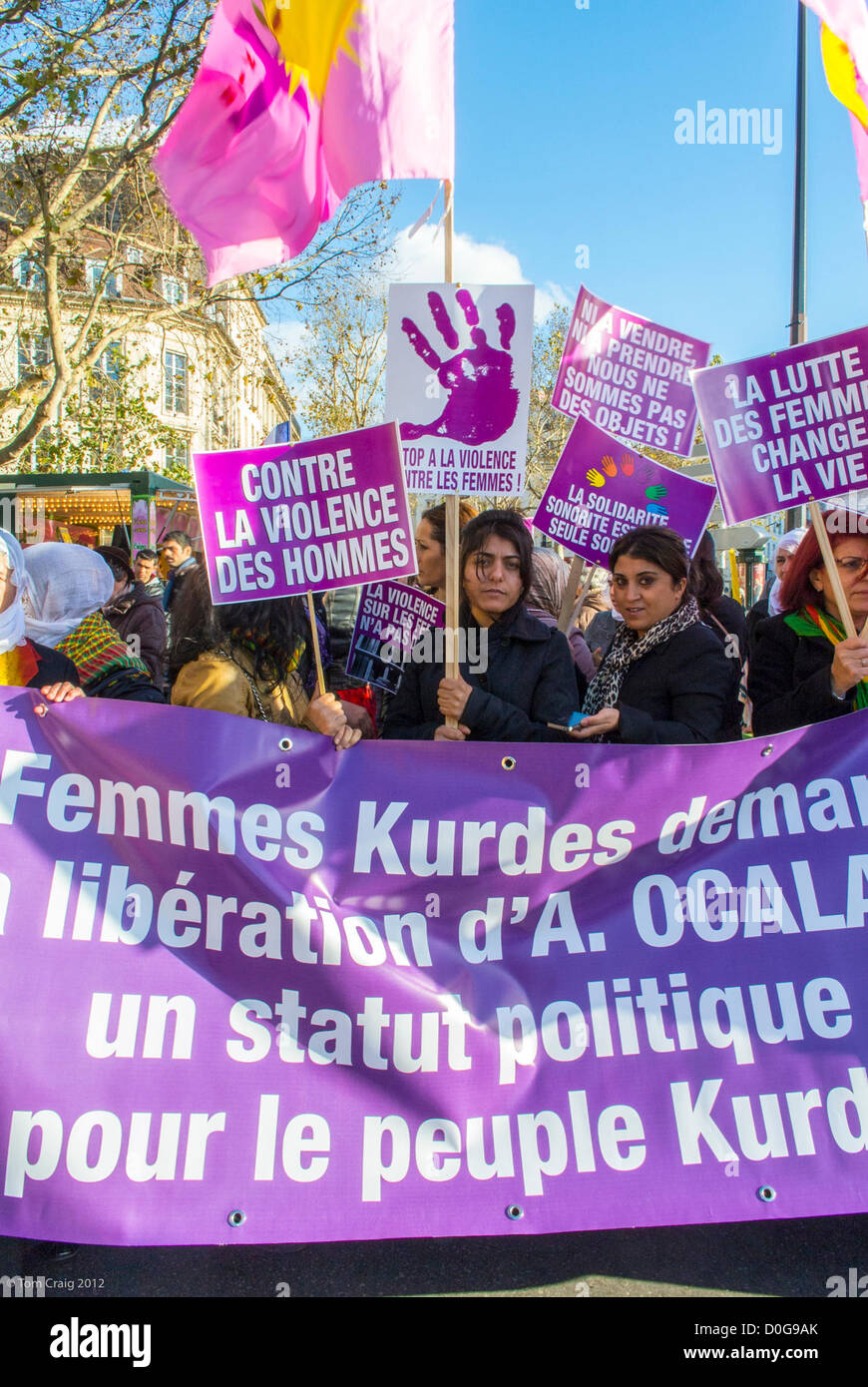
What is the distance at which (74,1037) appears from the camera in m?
2.46

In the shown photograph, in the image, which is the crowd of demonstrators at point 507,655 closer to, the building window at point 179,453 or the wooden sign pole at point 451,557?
the wooden sign pole at point 451,557

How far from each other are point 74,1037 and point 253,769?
0.78 m

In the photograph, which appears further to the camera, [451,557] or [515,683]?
[515,683]

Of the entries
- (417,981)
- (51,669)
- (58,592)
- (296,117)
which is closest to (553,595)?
(296,117)

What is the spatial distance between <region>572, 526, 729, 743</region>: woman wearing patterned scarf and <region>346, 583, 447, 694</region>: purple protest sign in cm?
79

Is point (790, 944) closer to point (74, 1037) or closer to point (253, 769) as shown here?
point (253, 769)

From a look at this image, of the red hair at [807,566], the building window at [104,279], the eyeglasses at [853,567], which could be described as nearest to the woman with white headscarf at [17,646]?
the red hair at [807,566]

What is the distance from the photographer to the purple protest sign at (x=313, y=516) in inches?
121

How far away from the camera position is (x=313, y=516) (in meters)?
3.09

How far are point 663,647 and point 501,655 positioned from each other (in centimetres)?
54

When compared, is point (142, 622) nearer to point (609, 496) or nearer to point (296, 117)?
point (609, 496)

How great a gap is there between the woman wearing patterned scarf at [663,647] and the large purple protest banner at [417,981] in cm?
52

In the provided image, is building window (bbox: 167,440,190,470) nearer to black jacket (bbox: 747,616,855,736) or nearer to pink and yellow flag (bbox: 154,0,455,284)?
pink and yellow flag (bbox: 154,0,455,284)

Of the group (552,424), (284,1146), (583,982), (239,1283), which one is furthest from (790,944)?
(552,424)
